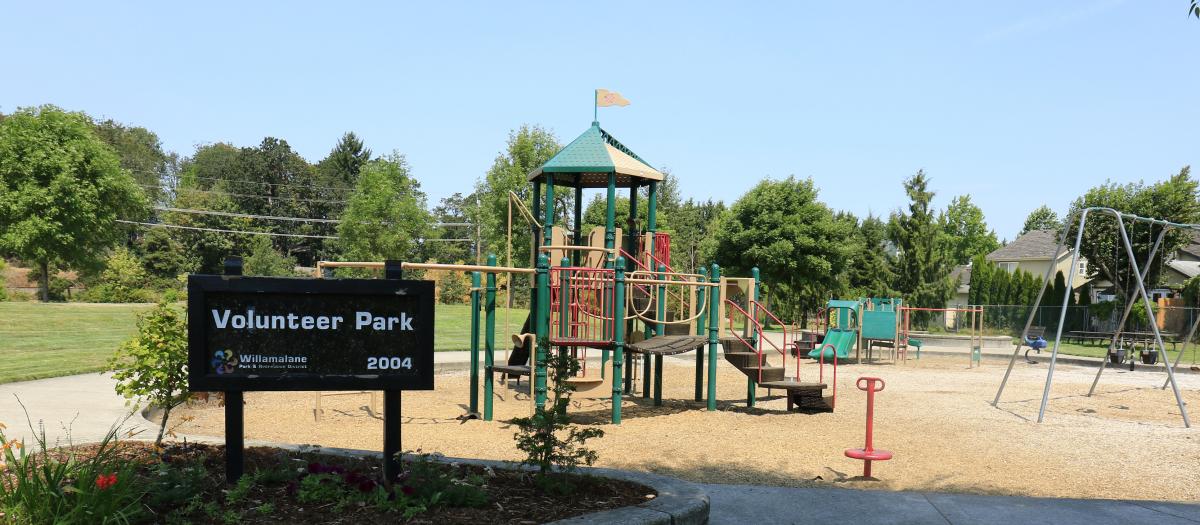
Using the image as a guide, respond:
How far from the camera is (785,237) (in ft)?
118

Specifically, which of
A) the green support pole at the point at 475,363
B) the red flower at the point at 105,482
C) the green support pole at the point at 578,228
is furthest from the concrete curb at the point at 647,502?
the green support pole at the point at 578,228

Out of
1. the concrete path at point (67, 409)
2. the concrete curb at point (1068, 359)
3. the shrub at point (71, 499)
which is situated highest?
the shrub at point (71, 499)

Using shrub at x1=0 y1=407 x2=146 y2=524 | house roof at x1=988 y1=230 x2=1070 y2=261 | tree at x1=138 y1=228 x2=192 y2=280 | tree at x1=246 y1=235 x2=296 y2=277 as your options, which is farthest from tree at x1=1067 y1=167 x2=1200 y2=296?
tree at x1=138 y1=228 x2=192 y2=280

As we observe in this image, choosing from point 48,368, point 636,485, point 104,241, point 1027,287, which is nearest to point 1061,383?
point 636,485

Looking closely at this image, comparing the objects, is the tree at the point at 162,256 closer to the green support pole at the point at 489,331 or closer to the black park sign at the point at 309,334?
the green support pole at the point at 489,331

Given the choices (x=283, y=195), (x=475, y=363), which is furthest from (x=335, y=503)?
(x=283, y=195)

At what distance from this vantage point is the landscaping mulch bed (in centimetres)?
406

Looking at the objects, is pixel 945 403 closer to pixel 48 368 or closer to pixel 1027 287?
pixel 48 368

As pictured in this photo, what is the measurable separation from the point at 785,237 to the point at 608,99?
2505cm

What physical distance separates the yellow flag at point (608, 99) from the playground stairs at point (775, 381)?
4303mm

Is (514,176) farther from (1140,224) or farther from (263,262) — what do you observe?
(1140,224)

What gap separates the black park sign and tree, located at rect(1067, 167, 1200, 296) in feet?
107

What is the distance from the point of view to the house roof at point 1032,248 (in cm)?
5084

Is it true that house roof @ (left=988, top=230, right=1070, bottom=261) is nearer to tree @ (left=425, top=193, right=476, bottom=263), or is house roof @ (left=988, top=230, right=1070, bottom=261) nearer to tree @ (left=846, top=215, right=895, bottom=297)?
tree @ (left=846, top=215, right=895, bottom=297)
